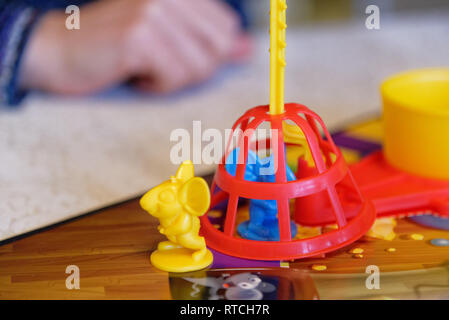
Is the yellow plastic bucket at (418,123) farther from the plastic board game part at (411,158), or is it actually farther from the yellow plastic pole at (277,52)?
the yellow plastic pole at (277,52)

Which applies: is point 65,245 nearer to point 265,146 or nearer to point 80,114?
point 265,146

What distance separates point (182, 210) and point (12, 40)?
60cm

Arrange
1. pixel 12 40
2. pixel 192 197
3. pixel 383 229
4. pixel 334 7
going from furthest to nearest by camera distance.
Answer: pixel 334 7 → pixel 12 40 → pixel 383 229 → pixel 192 197

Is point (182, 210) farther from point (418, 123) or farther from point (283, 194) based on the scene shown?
point (418, 123)

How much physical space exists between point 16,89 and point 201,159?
1.34 feet

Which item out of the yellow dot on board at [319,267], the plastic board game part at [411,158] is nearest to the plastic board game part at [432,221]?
the plastic board game part at [411,158]

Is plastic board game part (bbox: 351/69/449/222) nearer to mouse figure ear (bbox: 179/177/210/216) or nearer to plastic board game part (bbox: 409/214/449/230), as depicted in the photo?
plastic board game part (bbox: 409/214/449/230)

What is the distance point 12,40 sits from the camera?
98 cm

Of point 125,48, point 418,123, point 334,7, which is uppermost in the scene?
point 334,7

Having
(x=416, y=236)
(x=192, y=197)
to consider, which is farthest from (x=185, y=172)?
(x=416, y=236)

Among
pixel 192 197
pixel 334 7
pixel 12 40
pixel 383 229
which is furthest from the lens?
pixel 334 7

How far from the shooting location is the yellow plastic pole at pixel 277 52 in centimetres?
54

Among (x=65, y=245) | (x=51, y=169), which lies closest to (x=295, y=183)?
(x=65, y=245)

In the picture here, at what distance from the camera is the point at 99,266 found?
569mm
